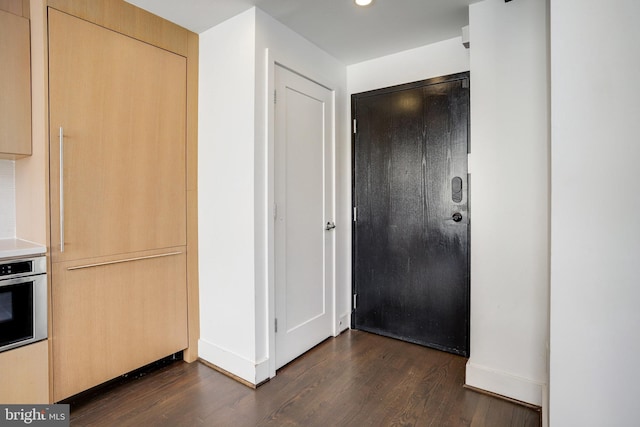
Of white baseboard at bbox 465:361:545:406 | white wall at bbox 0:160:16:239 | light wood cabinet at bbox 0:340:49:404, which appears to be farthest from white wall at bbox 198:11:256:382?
white baseboard at bbox 465:361:545:406

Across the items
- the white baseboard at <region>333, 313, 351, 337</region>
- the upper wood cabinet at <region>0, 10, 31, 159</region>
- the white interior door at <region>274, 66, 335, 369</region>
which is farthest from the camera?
the white baseboard at <region>333, 313, 351, 337</region>

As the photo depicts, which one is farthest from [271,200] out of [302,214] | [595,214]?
[595,214]

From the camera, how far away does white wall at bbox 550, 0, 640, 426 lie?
1178mm

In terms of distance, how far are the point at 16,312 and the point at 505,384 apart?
9.04ft

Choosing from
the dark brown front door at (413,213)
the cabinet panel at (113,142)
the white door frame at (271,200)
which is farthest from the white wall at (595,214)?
the cabinet panel at (113,142)

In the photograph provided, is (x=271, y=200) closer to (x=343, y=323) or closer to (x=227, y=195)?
(x=227, y=195)

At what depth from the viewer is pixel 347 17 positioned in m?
2.31

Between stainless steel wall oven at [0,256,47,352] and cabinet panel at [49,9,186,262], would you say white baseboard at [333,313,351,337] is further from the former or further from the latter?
stainless steel wall oven at [0,256,47,352]

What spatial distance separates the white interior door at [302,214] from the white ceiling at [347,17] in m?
0.36

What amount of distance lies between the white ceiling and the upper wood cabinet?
2.09 ft

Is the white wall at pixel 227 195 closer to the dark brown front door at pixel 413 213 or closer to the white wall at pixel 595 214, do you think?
the dark brown front door at pixel 413 213

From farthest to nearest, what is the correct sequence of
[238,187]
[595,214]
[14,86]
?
[238,187] < [14,86] < [595,214]

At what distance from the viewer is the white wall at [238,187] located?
2.23 meters

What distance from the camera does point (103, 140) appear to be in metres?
2.04
